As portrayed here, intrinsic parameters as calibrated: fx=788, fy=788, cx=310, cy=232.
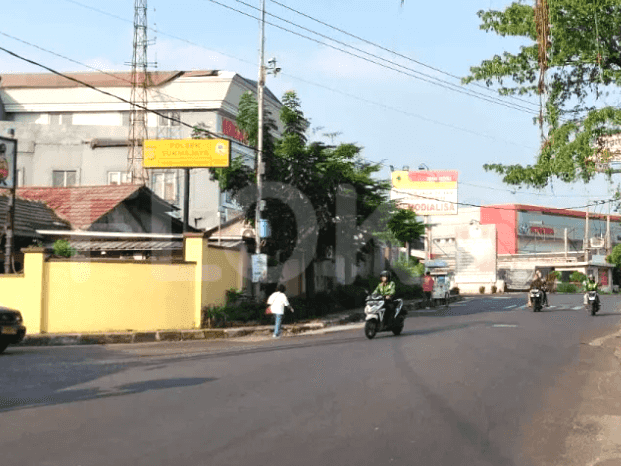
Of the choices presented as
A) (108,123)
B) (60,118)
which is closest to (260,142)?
(108,123)

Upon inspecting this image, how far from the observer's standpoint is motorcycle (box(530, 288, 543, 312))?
32469 mm

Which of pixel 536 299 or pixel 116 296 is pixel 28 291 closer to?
pixel 116 296

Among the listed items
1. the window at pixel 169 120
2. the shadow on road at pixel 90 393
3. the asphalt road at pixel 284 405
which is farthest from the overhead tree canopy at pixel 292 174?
the window at pixel 169 120

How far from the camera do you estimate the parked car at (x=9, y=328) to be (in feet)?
53.2

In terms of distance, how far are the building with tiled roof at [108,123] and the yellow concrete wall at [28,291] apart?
24.5 meters

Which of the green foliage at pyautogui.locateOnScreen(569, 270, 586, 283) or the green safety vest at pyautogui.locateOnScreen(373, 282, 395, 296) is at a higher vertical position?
the green safety vest at pyautogui.locateOnScreen(373, 282, 395, 296)

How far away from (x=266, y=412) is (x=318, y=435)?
132cm

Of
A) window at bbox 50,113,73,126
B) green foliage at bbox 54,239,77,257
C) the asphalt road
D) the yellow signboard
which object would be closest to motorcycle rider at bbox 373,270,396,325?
the asphalt road

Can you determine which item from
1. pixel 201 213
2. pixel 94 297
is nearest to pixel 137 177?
pixel 201 213

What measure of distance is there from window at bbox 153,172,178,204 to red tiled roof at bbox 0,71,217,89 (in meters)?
6.27

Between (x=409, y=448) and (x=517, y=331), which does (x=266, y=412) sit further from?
(x=517, y=331)

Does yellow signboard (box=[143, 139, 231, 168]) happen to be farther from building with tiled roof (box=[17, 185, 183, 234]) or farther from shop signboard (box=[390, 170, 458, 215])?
shop signboard (box=[390, 170, 458, 215])

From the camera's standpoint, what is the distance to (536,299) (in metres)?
Answer: 32.4

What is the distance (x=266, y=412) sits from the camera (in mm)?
8344
